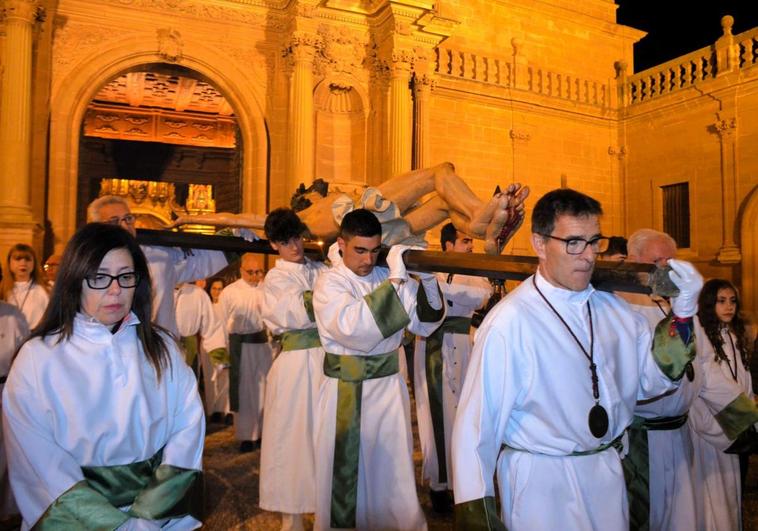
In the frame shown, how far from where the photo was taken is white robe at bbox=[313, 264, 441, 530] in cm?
367

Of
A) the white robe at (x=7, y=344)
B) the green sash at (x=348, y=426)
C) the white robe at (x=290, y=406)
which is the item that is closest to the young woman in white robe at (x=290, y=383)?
the white robe at (x=290, y=406)

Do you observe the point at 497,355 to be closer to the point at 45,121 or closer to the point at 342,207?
the point at 342,207

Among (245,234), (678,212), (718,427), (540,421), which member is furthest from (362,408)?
(678,212)

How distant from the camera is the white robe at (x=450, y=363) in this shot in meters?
5.24

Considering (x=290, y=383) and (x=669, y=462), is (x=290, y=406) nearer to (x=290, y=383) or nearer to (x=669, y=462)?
(x=290, y=383)

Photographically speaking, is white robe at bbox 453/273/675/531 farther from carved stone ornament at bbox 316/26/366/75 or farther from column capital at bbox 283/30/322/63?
carved stone ornament at bbox 316/26/366/75

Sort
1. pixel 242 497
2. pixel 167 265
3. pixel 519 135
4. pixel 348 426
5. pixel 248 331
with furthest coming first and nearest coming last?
pixel 519 135 < pixel 248 331 < pixel 242 497 < pixel 167 265 < pixel 348 426

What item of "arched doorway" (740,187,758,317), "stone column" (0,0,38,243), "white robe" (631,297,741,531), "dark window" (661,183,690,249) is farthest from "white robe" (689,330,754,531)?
"dark window" (661,183,690,249)

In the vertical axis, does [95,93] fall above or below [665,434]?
above

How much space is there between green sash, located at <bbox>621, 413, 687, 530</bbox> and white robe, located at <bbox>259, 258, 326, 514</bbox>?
81.5 inches

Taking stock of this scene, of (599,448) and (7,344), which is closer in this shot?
(599,448)

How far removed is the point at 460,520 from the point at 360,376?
1682 mm

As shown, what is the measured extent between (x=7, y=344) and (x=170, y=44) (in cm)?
847

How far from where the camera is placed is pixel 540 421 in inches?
89.1
